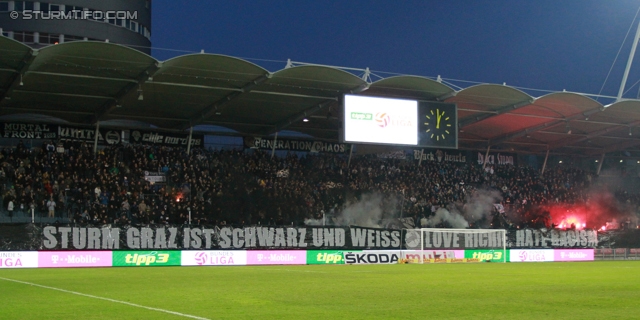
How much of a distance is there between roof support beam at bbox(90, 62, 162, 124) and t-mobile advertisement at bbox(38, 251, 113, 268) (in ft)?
26.3

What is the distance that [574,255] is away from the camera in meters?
40.7

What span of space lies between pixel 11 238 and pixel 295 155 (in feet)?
66.3

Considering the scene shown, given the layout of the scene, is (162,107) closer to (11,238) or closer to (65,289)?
(11,238)

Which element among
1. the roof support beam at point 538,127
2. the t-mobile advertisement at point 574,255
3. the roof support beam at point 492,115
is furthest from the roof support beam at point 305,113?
the t-mobile advertisement at point 574,255

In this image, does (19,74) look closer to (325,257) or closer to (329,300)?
(325,257)

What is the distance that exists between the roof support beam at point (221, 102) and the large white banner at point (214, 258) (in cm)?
799

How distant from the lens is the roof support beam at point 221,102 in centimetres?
3371

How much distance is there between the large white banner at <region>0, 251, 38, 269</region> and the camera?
27781 mm

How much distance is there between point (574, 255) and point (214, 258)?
2125 cm

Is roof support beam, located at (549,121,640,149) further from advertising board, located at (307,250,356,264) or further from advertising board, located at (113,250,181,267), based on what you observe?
advertising board, located at (113,250,181,267)

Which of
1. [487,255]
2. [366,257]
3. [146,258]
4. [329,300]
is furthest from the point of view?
[487,255]

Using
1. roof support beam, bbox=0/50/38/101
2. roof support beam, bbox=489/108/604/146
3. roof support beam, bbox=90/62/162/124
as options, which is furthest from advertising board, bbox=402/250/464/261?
roof support beam, bbox=0/50/38/101

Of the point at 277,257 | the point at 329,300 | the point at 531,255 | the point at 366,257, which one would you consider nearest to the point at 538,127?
the point at 531,255

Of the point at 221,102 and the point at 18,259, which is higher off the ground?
the point at 221,102
